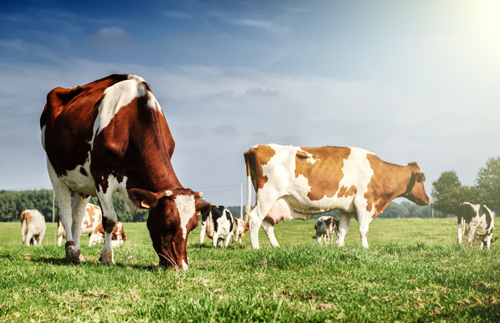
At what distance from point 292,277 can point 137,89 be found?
4449 mm

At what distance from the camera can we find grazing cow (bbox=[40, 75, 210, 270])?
614 cm

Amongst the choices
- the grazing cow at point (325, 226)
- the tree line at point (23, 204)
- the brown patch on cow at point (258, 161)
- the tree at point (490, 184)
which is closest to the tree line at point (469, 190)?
the tree at point (490, 184)

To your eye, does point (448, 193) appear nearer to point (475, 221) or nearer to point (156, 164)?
point (475, 221)

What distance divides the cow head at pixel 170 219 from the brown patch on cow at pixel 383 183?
796cm

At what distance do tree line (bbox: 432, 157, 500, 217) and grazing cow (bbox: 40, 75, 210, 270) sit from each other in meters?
45.4

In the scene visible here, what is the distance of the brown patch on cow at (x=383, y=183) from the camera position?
42.6ft

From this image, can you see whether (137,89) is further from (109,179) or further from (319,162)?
(319,162)

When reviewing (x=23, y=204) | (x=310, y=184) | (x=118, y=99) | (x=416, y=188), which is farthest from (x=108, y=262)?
(x=23, y=204)

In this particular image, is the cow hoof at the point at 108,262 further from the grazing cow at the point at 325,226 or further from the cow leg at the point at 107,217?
the grazing cow at the point at 325,226

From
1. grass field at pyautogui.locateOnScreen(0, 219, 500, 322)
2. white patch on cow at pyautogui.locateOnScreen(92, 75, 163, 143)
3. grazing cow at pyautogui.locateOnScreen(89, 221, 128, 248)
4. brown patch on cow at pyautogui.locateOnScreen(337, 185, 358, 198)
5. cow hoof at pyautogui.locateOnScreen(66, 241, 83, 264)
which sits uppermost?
white patch on cow at pyautogui.locateOnScreen(92, 75, 163, 143)

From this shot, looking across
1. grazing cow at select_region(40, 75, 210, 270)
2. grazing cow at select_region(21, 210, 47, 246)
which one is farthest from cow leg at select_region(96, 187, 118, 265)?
grazing cow at select_region(21, 210, 47, 246)

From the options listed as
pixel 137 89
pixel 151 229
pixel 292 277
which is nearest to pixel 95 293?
pixel 151 229

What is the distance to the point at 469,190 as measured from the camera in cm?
6119

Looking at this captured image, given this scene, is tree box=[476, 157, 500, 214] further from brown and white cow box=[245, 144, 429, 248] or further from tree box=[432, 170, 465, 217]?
brown and white cow box=[245, 144, 429, 248]
